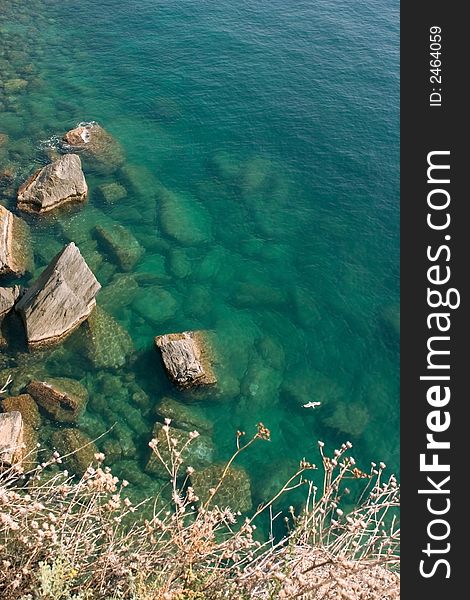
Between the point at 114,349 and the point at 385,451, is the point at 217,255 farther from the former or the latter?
the point at 385,451

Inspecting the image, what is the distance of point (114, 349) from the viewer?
2380 cm

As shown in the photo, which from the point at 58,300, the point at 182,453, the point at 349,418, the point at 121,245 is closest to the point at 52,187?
the point at 121,245

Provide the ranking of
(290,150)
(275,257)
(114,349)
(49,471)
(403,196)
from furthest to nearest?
(290,150)
(275,257)
(114,349)
(49,471)
(403,196)

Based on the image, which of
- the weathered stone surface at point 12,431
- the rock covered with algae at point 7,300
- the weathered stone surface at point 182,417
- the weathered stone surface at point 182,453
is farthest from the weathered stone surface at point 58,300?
the weathered stone surface at point 182,453

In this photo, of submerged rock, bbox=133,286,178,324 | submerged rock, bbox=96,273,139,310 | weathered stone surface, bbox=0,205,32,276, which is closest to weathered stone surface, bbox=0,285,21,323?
weathered stone surface, bbox=0,205,32,276

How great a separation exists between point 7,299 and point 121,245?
708 cm

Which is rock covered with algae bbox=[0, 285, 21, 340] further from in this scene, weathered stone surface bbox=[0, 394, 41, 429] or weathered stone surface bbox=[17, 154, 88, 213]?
weathered stone surface bbox=[17, 154, 88, 213]

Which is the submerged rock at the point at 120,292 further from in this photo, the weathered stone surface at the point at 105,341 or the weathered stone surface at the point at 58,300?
the weathered stone surface at the point at 58,300

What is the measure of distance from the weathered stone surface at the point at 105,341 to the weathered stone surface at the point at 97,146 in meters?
12.8

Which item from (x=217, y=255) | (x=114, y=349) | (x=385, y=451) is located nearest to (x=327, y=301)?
(x=217, y=255)

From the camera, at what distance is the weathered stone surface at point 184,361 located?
22531mm

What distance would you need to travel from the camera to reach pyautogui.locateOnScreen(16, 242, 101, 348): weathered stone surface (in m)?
22.6

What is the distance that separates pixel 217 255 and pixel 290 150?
39.8 ft

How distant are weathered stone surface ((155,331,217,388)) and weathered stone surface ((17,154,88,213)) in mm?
11667
